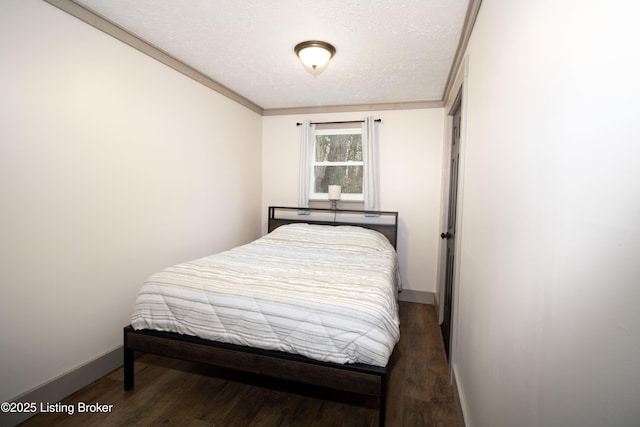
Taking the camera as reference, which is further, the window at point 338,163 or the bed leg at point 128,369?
the window at point 338,163

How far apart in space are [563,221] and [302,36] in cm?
219

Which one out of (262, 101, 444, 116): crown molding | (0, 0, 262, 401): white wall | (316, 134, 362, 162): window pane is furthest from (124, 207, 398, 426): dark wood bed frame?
(262, 101, 444, 116): crown molding

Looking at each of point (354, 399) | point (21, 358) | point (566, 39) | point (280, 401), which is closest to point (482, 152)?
point (566, 39)

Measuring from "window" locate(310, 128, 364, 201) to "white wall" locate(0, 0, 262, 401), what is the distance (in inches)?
66.1

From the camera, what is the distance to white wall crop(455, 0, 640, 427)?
507 mm

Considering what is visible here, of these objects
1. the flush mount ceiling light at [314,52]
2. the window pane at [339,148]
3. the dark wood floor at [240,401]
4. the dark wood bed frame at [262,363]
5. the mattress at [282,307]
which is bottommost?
the dark wood floor at [240,401]

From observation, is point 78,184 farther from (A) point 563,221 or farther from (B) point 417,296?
(B) point 417,296

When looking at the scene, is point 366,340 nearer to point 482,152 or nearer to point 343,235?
point 482,152

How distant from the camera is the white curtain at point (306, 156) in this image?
4.04m

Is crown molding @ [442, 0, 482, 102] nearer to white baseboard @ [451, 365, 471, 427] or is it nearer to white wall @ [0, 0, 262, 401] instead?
white baseboard @ [451, 365, 471, 427]

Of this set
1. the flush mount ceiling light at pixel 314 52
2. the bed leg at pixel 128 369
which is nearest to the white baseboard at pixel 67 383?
the bed leg at pixel 128 369

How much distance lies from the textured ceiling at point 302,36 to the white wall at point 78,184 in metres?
0.33

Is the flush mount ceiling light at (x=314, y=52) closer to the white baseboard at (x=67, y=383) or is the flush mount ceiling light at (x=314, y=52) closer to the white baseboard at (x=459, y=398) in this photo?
the white baseboard at (x=459, y=398)

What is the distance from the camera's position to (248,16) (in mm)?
2018
